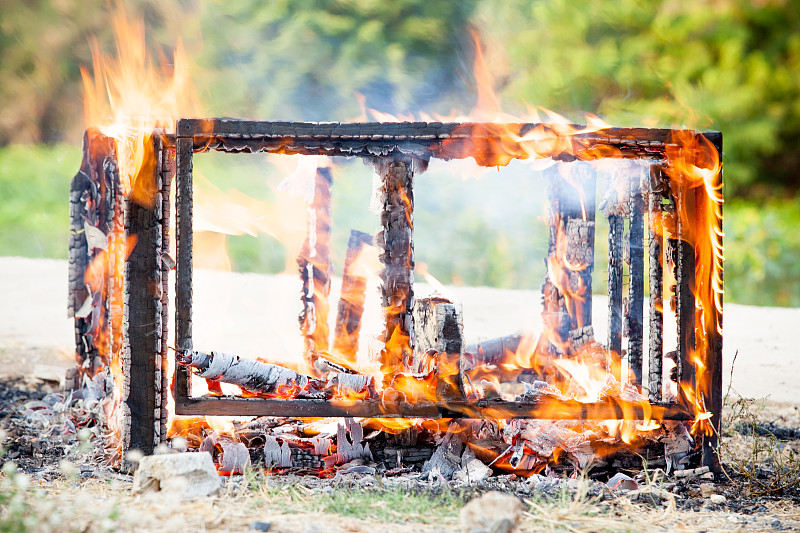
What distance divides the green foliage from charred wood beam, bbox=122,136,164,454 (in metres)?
12.8

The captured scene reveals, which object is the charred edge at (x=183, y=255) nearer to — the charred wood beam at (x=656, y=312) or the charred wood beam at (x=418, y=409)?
A: the charred wood beam at (x=418, y=409)

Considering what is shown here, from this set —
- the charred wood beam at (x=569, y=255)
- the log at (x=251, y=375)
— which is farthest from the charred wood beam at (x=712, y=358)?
the log at (x=251, y=375)

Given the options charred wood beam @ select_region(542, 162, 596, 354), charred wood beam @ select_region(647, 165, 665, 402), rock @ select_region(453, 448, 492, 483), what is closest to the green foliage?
charred wood beam @ select_region(542, 162, 596, 354)

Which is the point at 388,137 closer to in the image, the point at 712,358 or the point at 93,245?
the point at 712,358

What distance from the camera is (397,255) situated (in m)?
4.62

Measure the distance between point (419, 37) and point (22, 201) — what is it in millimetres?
11036

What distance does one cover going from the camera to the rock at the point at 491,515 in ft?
10.9

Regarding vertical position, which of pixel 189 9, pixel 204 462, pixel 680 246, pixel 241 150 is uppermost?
pixel 189 9

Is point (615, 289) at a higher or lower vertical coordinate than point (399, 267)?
lower

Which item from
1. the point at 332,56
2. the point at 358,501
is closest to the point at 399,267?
the point at 358,501

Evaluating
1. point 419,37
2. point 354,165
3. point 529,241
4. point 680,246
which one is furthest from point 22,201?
point 680,246

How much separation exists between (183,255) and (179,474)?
4.44ft

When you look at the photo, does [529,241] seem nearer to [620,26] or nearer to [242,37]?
[620,26]

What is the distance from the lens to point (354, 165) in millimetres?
19156
